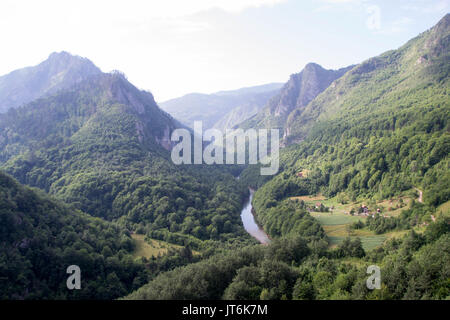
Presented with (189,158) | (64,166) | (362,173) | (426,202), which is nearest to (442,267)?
(426,202)

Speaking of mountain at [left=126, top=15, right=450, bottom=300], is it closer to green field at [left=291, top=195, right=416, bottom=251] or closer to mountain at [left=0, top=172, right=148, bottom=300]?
green field at [left=291, top=195, right=416, bottom=251]

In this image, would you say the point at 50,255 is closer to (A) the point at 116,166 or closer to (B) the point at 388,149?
(A) the point at 116,166

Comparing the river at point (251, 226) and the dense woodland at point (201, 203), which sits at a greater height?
the dense woodland at point (201, 203)

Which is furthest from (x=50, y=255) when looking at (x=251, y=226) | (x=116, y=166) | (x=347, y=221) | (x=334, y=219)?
(x=347, y=221)

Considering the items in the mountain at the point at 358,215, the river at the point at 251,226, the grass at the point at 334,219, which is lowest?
the river at the point at 251,226

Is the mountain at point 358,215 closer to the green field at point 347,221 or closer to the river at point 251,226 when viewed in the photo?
the green field at point 347,221

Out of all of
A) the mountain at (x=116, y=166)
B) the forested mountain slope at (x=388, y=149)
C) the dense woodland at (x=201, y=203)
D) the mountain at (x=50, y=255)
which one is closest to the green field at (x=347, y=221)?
the dense woodland at (x=201, y=203)

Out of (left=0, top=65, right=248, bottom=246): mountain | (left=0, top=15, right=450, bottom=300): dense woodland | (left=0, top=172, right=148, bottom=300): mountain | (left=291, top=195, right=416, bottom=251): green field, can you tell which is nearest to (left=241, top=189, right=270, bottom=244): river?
(left=0, top=15, right=450, bottom=300): dense woodland
